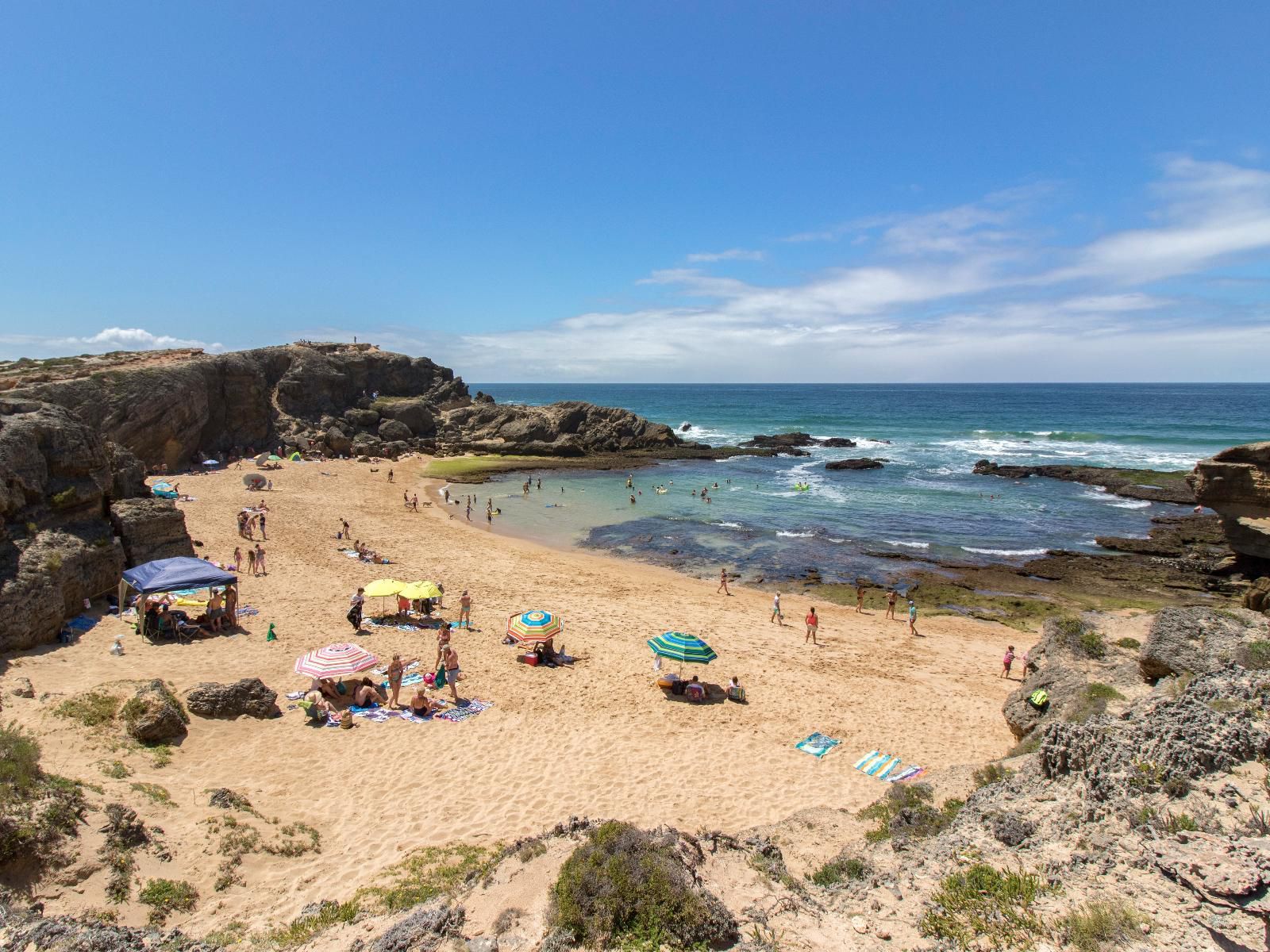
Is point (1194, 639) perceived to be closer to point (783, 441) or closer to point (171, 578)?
point (171, 578)

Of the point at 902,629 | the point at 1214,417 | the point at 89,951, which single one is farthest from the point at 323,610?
the point at 1214,417

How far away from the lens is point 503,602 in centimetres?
1905

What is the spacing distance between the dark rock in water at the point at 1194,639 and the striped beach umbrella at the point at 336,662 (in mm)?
13428

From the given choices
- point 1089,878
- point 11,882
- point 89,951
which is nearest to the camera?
point 89,951

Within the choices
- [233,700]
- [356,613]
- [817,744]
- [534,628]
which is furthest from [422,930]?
[356,613]

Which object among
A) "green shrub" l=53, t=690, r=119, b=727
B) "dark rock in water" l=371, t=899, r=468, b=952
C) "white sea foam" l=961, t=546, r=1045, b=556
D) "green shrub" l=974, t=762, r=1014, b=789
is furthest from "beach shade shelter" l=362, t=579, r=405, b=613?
"white sea foam" l=961, t=546, r=1045, b=556

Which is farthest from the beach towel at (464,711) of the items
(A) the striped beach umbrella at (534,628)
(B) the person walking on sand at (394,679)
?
(A) the striped beach umbrella at (534,628)

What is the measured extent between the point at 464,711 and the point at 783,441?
5834 cm

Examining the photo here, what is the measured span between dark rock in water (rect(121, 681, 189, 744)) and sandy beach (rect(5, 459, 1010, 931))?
35 centimetres

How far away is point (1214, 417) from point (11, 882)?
385ft

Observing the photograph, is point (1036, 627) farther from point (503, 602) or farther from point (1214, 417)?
point (1214, 417)

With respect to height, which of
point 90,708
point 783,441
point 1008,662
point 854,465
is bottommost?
point 1008,662

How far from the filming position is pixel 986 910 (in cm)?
485

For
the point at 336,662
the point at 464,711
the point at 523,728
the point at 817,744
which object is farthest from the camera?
the point at 464,711
